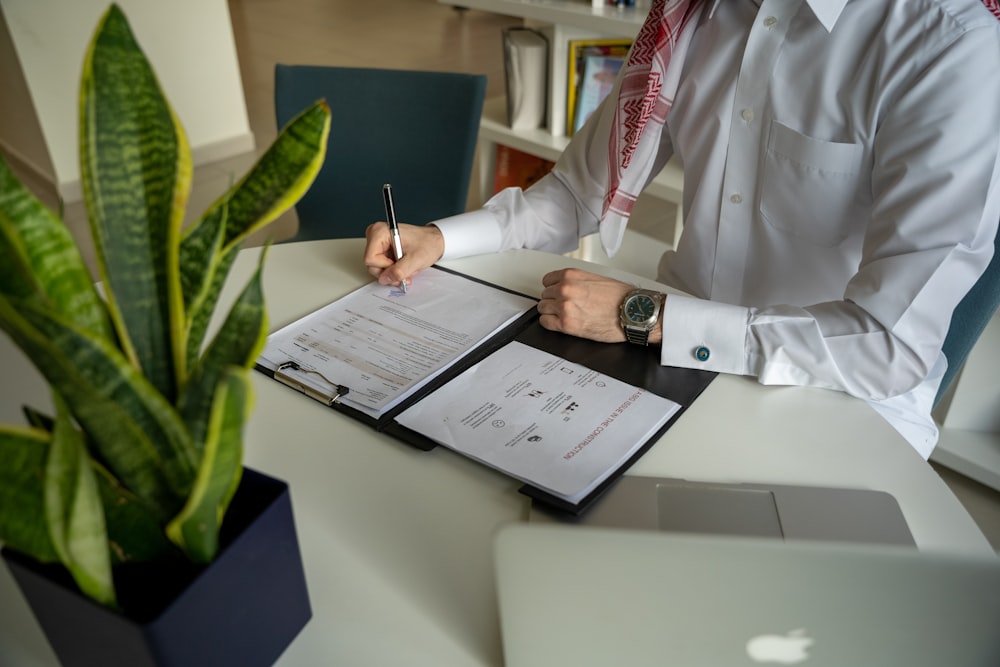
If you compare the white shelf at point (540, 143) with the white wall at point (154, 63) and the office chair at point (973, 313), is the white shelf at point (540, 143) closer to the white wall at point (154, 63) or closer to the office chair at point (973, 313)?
the office chair at point (973, 313)

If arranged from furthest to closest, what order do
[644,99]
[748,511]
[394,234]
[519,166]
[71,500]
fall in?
1. [519,166]
2. [644,99]
3. [394,234]
4. [748,511]
5. [71,500]

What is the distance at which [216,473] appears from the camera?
47 cm

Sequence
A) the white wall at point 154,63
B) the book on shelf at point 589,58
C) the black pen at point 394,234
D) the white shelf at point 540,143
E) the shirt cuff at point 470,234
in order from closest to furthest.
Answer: the black pen at point 394,234 → the shirt cuff at point 470,234 → the white shelf at point 540,143 → the book on shelf at point 589,58 → the white wall at point 154,63

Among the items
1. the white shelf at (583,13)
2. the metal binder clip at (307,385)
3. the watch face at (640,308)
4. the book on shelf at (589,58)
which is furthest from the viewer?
the book on shelf at (589,58)

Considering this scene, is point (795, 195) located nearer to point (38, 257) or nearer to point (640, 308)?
point (640, 308)

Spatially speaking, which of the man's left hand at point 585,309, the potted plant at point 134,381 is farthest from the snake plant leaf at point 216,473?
the man's left hand at point 585,309

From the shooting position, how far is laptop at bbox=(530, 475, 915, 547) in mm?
742

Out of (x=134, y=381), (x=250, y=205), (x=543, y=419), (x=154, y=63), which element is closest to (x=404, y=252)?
(x=543, y=419)

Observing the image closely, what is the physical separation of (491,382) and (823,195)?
2.14 ft

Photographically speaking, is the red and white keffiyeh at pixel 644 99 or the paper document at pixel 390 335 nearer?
the paper document at pixel 390 335

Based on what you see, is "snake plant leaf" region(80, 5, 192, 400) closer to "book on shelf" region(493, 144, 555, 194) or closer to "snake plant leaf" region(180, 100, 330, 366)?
"snake plant leaf" region(180, 100, 330, 366)

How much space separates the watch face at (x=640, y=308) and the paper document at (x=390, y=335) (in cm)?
15

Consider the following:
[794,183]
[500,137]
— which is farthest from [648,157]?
[500,137]

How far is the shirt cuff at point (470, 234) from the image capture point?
4.10 feet
